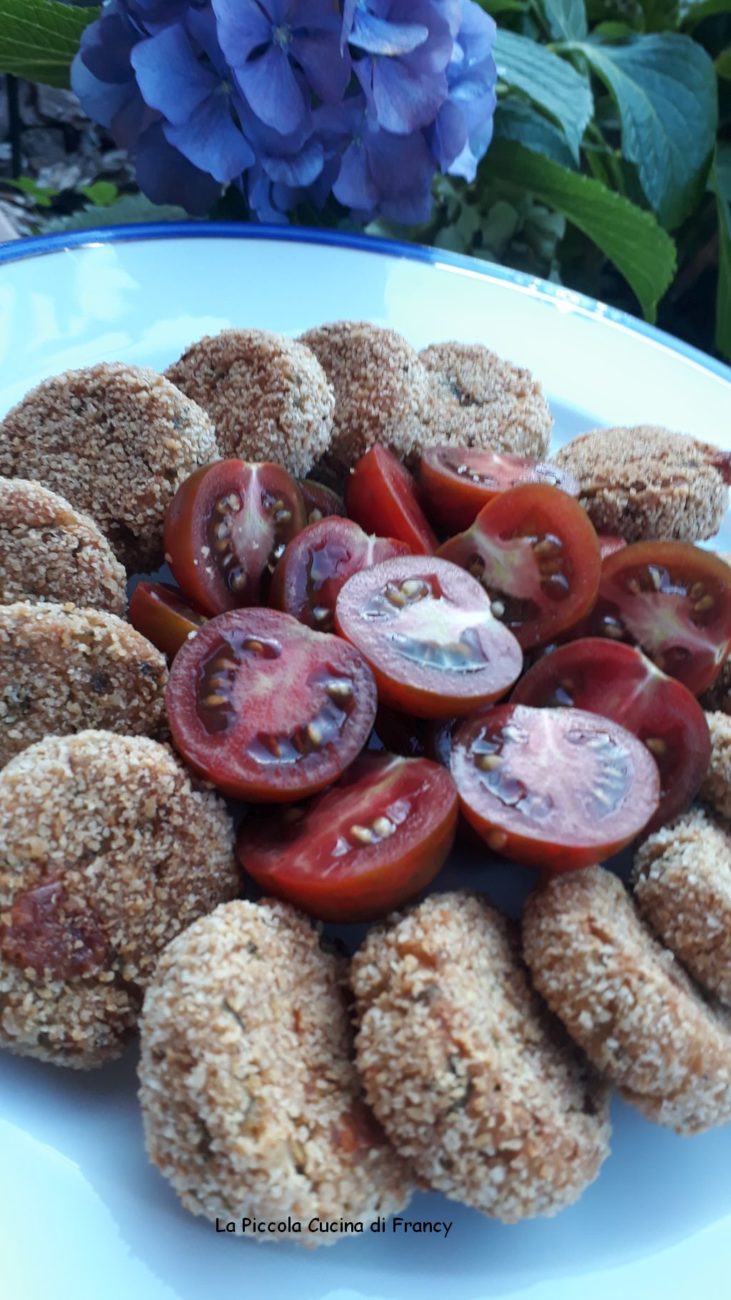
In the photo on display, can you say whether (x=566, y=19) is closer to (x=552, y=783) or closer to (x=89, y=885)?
(x=552, y=783)

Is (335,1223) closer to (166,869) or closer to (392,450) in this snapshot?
(166,869)

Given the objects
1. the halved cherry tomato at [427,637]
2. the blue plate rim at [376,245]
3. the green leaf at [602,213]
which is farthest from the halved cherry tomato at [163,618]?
the green leaf at [602,213]

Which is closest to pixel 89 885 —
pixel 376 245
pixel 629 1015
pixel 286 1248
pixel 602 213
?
pixel 286 1248

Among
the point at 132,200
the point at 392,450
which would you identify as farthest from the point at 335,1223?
the point at 132,200

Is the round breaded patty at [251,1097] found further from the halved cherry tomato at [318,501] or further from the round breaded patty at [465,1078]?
the halved cherry tomato at [318,501]

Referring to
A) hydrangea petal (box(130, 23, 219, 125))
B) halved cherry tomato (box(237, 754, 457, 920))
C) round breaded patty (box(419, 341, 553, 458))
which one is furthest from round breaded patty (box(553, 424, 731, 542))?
hydrangea petal (box(130, 23, 219, 125))

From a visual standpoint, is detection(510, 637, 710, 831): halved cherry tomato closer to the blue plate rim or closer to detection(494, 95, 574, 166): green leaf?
the blue plate rim
